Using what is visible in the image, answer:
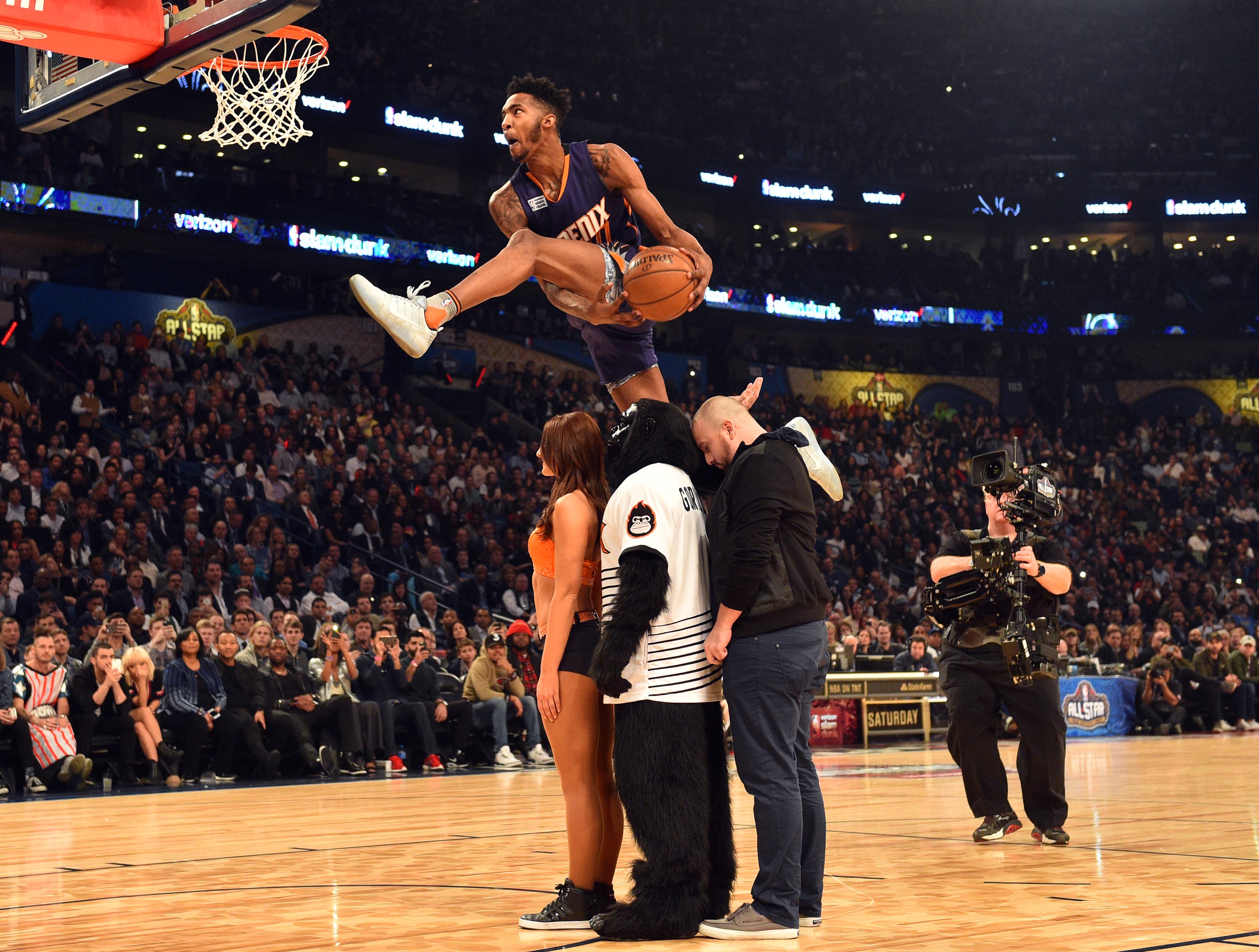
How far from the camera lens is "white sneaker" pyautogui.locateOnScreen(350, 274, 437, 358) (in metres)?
4.64

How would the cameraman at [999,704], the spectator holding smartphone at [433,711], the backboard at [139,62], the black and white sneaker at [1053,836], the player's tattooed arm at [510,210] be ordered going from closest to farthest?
the player's tattooed arm at [510,210] < the backboard at [139,62] < the black and white sneaker at [1053,836] < the cameraman at [999,704] < the spectator holding smartphone at [433,711]

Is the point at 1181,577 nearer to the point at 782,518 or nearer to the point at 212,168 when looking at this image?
the point at 212,168

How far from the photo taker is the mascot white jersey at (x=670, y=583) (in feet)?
15.3

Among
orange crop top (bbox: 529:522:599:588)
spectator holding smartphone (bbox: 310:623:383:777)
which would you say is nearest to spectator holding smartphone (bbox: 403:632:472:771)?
spectator holding smartphone (bbox: 310:623:383:777)

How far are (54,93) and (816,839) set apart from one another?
18.0 ft

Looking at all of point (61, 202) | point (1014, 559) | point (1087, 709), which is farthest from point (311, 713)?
point (61, 202)

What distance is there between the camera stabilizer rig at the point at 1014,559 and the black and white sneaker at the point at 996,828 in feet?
2.81

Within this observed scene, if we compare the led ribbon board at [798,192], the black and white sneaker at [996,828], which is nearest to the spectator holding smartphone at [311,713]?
the black and white sneaker at [996,828]

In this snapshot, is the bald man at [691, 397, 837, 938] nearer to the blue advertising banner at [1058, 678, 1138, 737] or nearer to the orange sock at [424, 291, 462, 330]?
the orange sock at [424, 291, 462, 330]

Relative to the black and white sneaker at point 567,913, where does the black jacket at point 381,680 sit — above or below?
above

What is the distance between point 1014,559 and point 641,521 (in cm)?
318

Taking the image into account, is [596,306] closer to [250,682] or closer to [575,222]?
[575,222]

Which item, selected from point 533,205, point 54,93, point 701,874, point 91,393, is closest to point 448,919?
point 701,874

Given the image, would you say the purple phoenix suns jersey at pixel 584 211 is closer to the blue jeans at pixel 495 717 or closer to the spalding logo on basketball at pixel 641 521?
the spalding logo on basketball at pixel 641 521
